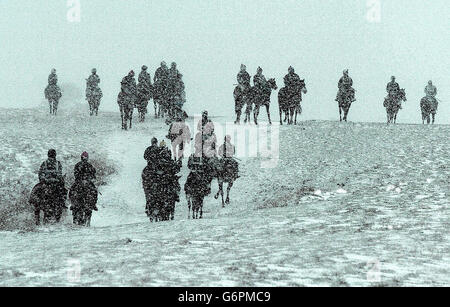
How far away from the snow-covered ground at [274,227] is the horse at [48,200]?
1.45 m

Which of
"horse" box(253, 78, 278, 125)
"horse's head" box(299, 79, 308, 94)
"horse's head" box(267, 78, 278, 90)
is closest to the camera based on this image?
"horse" box(253, 78, 278, 125)

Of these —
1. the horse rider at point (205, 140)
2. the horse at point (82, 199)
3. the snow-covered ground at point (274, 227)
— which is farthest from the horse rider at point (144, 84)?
the horse at point (82, 199)

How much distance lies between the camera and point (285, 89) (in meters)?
26.4

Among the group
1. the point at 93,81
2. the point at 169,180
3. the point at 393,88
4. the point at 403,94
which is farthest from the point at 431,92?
the point at 169,180

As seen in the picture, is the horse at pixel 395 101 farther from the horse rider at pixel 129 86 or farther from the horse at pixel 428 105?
the horse rider at pixel 129 86

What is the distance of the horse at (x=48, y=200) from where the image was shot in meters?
13.4

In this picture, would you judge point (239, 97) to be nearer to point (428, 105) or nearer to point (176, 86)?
point (176, 86)

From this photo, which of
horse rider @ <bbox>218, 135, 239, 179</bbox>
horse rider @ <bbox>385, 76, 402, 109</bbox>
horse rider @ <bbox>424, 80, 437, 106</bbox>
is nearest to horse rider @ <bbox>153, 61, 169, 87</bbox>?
horse rider @ <bbox>385, 76, 402, 109</bbox>

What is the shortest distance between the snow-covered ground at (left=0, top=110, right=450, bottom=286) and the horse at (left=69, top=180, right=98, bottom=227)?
1013mm

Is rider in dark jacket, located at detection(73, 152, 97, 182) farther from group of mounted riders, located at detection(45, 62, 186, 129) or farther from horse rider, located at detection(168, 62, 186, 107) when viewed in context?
horse rider, located at detection(168, 62, 186, 107)

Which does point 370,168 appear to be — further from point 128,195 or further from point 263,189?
point 128,195

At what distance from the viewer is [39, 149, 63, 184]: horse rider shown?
→ 44.5 ft

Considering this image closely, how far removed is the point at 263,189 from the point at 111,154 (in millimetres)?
6458
